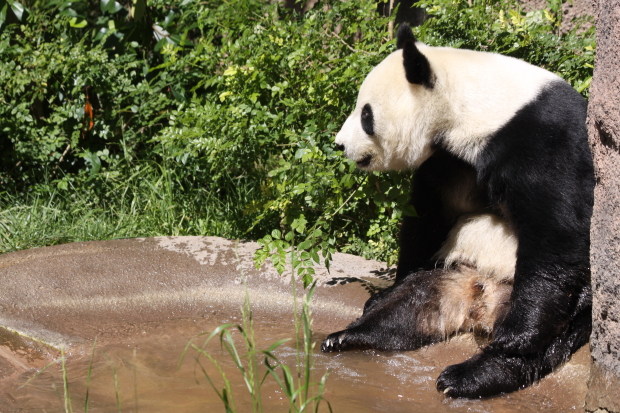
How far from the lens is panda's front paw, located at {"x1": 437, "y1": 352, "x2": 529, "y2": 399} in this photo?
2.68 m

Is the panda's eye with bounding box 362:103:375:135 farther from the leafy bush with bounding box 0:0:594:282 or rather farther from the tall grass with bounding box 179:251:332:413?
the tall grass with bounding box 179:251:332:413

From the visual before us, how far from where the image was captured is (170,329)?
3.44 m

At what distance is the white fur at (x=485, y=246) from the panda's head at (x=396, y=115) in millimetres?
410

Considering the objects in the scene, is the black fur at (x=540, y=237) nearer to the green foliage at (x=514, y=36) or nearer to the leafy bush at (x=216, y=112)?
the leafy bush at (x=216, y=112)

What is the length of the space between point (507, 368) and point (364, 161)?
119 centimetres

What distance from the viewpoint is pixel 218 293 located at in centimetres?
378

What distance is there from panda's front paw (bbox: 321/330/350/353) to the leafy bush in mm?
371

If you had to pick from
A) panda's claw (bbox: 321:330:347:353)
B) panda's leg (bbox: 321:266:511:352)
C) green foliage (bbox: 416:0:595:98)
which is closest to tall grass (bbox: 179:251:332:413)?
panda's claw (bbox: 321:330:347:353)

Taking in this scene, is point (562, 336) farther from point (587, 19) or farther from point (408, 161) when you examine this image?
point (587, 19)

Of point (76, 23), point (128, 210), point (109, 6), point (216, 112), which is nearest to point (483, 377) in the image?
point (216, 112)

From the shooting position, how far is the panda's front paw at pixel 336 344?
3.17m

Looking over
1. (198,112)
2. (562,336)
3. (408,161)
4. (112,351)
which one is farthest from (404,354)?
(198,112)

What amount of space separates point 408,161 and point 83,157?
352 cm

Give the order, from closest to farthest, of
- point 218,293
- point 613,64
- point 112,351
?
point 613,64
point 112,351
point 218,293
